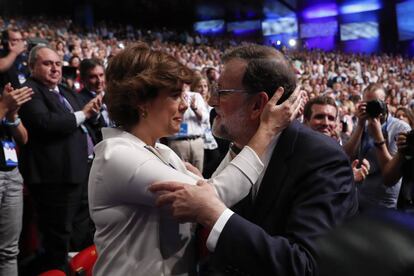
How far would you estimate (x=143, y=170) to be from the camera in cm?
119

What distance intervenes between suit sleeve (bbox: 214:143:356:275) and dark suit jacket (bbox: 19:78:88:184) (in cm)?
190

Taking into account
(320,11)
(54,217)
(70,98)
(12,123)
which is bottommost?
A: (54,217)

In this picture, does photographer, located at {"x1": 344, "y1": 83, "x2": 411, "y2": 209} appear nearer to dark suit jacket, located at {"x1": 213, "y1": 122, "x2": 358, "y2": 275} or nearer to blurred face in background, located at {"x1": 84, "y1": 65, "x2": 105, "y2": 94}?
dark suit jacket, located at {"x1": 213, "y1": 122, "x2": 358, "y2": 275}

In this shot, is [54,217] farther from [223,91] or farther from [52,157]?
[223,91]

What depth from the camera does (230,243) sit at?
1124mm

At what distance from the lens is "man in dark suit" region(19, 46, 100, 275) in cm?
287

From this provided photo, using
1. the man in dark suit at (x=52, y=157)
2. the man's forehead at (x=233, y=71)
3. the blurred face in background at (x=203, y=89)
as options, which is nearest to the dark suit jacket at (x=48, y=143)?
the man in dark suit at (x=52, y=157)

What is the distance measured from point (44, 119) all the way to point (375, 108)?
188 centimetres

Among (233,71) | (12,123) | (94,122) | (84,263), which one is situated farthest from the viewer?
(94,122)

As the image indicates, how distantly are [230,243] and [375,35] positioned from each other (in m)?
11.9

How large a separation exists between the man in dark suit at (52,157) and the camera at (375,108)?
162 cm

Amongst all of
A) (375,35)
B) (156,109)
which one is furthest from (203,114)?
(375,35)

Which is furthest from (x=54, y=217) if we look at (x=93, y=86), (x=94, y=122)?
(x=93, y=86)

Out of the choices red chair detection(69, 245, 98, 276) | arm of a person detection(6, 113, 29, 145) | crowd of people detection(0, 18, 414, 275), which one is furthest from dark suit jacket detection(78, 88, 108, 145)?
crowd of people detection(0, 18, 414, 275)
